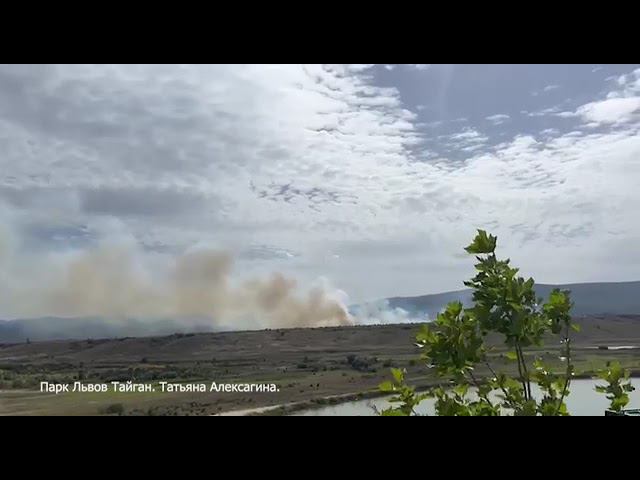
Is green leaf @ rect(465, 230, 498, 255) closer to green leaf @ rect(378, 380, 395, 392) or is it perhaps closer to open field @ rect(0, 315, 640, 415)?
open field @ rect(0, 315, 640, 415)

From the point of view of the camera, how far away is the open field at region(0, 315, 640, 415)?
1.86 metres

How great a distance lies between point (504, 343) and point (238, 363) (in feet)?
4.46

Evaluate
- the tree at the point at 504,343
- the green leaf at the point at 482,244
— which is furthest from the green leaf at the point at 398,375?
the green leaf at the point at 482,244

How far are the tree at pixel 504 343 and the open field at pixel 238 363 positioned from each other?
0.20ft

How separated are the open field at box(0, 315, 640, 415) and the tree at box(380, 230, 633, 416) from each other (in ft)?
0.20

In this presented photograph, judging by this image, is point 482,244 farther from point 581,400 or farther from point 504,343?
point 581,400
